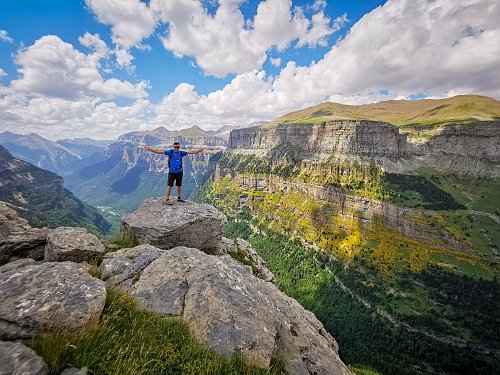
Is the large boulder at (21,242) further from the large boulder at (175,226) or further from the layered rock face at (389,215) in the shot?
the layered rock face at (389,215)

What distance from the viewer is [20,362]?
467 cm

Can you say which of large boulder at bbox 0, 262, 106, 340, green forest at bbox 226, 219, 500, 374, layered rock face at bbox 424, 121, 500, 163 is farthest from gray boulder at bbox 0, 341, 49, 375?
layered rock face at bbox 424, 121, 500, 163

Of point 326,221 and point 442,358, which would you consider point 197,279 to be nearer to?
point 442,358

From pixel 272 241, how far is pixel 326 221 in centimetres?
3888

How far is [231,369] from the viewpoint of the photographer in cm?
687

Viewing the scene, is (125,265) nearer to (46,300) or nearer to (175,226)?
(46,300)

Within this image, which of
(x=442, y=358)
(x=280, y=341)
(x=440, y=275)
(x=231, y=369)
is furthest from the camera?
(x=440, y=275)

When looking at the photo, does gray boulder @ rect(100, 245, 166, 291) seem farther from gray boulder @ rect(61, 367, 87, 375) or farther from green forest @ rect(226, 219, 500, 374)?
green forest @ rect(226, 219, 500, 374)

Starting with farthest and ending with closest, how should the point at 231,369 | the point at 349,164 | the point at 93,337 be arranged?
the point at 349,164 < the point at 231,369 < the point at 93,337

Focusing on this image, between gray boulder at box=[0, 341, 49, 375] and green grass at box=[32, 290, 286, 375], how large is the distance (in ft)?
0.87

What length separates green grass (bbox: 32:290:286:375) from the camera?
5.30 meters

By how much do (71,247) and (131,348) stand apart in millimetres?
8324

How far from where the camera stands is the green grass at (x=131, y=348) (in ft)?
17.4

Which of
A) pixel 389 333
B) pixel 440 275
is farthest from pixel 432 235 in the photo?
pixel 389 333
